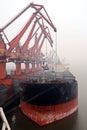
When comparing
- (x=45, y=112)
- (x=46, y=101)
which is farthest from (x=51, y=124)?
(x=46, y=101)

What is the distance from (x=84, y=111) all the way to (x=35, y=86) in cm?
617

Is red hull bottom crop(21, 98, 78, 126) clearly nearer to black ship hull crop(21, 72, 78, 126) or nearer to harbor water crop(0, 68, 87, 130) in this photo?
black ship hull crop(21, 72, 78, 126)

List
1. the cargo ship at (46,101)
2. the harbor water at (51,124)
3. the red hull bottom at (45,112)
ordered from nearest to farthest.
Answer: the harbor water at (51,124)
the red hull bottom at (45,112)
the cargo ship at (46,101)

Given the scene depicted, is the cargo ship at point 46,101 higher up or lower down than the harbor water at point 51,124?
higher up

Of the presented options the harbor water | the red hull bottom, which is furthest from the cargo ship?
the harbor water

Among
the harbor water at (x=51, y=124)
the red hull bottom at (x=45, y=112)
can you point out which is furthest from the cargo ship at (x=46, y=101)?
the harbor water at (x=51, y=124)

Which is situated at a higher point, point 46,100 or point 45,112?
point 46,100

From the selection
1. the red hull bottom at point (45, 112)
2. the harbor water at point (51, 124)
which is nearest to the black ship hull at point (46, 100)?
the red hull bottom at point (45, 112)

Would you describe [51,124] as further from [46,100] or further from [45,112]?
[46,100]

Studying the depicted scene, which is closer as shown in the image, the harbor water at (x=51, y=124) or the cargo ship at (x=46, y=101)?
the harbor water at (x=51, y=124)

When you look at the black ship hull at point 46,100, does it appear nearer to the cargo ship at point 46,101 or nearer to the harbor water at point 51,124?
the cargo ship at point 46,101

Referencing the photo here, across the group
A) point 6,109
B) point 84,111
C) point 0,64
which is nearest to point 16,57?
point 0,64

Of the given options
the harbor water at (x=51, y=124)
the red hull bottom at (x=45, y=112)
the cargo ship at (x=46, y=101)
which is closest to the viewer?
the harbor water at (x=51, y=124)

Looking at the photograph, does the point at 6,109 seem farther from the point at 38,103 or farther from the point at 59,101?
the point at 59,101
